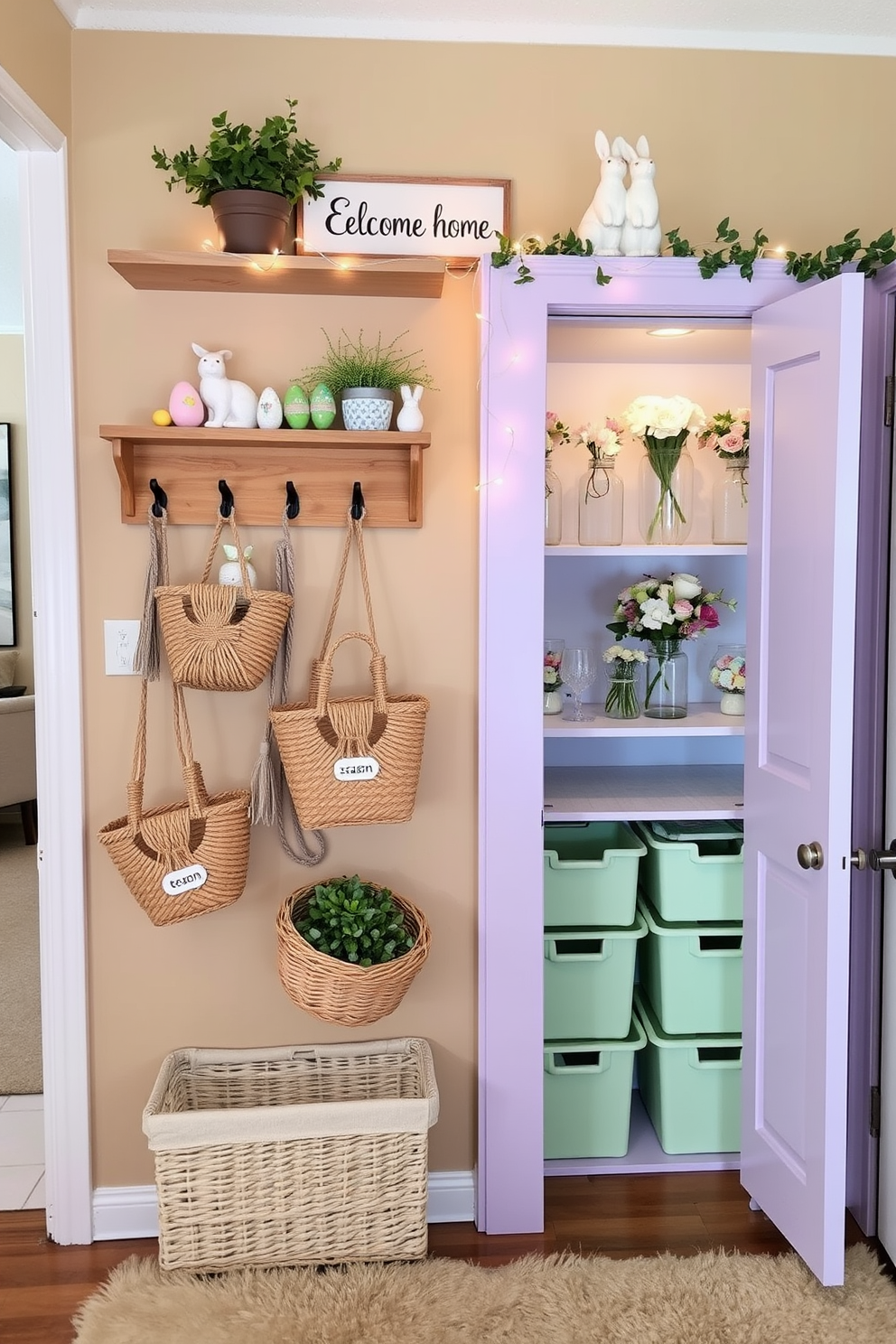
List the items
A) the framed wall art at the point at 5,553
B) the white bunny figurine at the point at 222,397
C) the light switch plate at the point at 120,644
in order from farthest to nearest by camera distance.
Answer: the framed wall art at the point at 5,553 < the light switch plate at the point at 120,644 < the white bunny figurine at the point at 222,397

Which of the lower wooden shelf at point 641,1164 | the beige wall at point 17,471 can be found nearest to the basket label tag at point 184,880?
the lower wooden shelf at point 641,1164

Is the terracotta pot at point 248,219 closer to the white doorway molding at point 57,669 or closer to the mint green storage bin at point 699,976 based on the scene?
the white doorway molding at point 57,669

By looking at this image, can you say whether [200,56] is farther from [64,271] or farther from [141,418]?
[141,418]

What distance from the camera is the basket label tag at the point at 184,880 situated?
2.10m

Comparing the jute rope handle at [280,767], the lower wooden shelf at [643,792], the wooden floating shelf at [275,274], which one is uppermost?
the wooden floating shelf at [275,274]

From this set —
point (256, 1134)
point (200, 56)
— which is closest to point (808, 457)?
point (200, 56)

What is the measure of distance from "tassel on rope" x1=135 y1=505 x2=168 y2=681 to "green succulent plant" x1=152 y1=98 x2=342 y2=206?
0.65 metres

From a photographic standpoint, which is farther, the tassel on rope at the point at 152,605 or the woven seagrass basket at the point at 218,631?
the tassel on rope at the point at 152,605

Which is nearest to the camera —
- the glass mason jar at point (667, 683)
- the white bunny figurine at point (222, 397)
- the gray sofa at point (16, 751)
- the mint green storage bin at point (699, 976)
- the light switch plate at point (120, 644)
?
the white bunny figurine at point (222, 397)

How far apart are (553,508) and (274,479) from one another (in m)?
0.71

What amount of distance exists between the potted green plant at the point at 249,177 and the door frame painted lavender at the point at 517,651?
0.42 metres

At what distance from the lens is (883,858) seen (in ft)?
6.88

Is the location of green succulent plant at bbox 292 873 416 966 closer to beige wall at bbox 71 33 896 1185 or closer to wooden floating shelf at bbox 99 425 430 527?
beige wall at bbox 71 33 896 1185

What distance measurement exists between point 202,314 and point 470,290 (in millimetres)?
564
